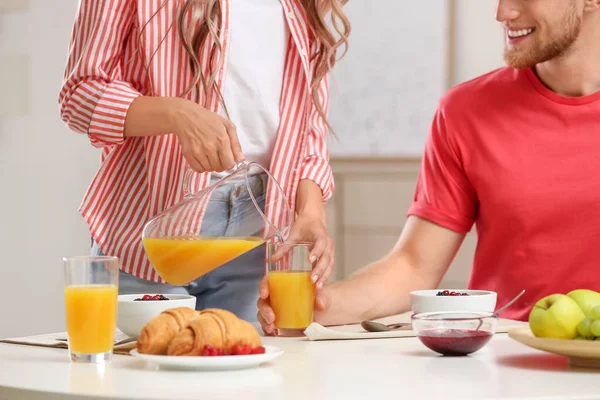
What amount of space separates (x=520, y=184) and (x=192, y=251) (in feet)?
3.06

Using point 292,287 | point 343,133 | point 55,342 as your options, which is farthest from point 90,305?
point 343,133

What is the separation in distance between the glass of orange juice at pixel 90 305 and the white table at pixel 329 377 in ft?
0.08

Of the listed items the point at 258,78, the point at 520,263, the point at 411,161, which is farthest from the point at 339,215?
the point at 258,78

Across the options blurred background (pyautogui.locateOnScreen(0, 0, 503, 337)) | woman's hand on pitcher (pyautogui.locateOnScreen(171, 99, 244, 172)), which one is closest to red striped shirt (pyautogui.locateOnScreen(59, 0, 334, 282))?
woman's hand on pitcher (pyautogui.locateOnScreen(171, 99, 244, 172))

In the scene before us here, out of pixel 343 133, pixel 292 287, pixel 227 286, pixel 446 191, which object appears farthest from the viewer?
pixel 343 133

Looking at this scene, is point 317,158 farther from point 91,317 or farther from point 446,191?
point 91,317

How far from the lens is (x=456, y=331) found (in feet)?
4.14

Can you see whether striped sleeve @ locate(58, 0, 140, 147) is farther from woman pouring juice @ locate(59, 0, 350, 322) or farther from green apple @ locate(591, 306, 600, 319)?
green apple @ locate(591, 306, 600, 319)

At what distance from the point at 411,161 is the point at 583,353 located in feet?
9.63

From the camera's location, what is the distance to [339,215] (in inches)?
161

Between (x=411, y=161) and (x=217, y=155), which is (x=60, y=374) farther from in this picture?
(x=411, y=161)

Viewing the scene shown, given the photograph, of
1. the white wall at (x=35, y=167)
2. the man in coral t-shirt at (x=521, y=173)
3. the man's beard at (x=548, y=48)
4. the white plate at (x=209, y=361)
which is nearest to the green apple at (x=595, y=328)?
the white plate at (x=209, y=361)

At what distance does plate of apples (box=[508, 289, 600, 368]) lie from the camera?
1.15m

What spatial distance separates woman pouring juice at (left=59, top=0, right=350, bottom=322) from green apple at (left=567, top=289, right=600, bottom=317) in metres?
0.51
